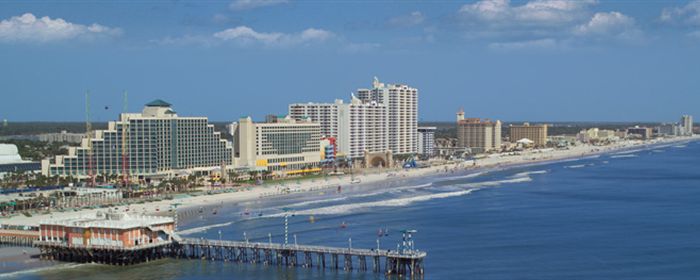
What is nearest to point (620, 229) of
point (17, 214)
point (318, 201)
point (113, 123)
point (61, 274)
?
point (318, 201)

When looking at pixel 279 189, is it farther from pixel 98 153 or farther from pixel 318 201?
pixel 98 153

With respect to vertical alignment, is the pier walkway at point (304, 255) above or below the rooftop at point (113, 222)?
below

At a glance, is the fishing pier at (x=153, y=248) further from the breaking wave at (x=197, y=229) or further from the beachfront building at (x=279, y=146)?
the beachfront building at (x=279, y=146)

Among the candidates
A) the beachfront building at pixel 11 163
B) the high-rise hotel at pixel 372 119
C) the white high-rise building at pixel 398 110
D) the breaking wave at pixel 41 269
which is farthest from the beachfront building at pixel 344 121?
the breaking wave at pixel 41 269

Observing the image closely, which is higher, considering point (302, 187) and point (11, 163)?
point (11, 163)

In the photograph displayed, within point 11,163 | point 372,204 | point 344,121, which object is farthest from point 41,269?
point 344,121

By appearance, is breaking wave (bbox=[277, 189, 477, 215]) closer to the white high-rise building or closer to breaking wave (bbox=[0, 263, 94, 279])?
breaking wave (bbox=[0, 263, 94, 279])

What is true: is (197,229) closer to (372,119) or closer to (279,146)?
(279,146)
